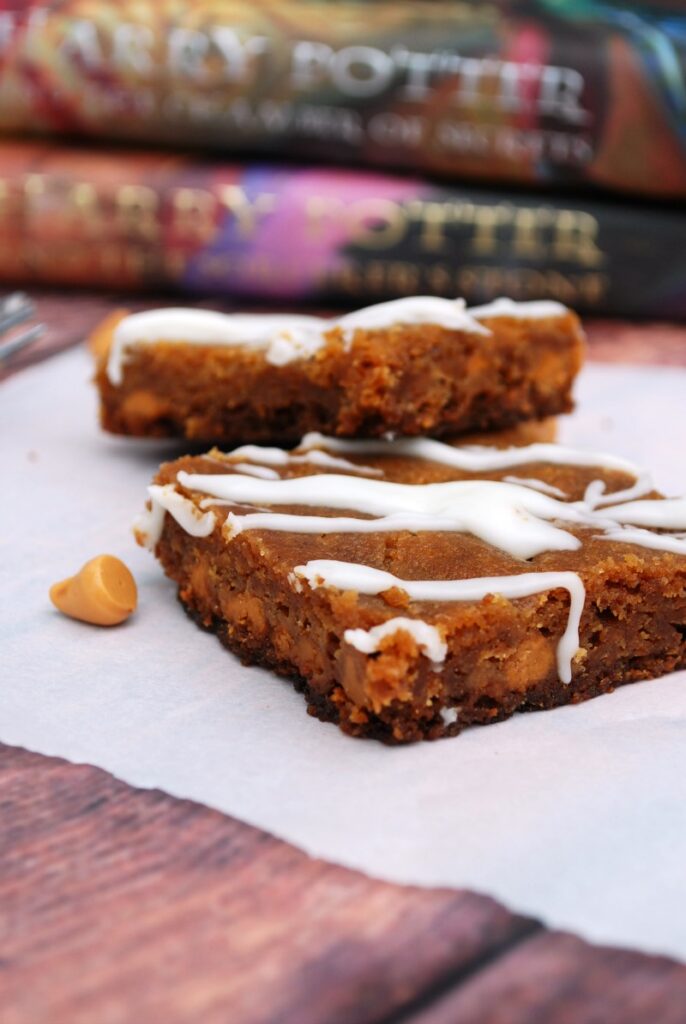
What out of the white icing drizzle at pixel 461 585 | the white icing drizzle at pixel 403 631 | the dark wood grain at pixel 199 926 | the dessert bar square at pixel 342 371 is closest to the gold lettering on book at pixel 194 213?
the dessert bar square at pixel 342 371

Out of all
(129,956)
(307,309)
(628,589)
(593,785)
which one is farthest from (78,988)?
(307,309)

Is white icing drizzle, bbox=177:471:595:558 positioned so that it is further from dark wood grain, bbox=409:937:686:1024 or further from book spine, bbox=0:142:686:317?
book spine, bbox=0:142:686:317

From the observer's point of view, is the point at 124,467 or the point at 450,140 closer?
the point at 124,467

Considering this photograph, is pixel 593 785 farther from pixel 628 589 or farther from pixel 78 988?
pixel 78 988

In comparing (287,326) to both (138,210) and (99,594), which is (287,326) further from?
(138,210)

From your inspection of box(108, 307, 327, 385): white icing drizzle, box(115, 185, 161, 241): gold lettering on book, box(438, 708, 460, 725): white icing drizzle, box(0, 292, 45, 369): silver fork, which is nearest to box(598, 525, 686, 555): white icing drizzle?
box(438, 708, 460, 725): white icing drizzle
